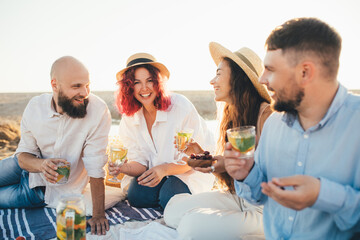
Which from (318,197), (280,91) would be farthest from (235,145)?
(318,197)

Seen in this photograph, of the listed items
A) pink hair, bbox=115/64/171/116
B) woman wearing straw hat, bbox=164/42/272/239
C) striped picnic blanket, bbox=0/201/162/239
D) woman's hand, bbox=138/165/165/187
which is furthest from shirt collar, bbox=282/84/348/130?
striped picnic blanket, bbox=0/201/162/239

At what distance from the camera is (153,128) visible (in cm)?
507

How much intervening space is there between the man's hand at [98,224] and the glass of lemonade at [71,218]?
1673 millimetres

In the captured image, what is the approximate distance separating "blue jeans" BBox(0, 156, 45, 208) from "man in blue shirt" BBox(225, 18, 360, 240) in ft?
11.5

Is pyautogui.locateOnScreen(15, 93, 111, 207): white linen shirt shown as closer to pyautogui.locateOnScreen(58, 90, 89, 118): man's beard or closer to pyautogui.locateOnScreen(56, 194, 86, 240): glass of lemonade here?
pyautogui.locateOnScreen(58, 90, 89, 118): man's beard

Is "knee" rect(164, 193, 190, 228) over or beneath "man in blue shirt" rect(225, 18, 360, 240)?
beneath

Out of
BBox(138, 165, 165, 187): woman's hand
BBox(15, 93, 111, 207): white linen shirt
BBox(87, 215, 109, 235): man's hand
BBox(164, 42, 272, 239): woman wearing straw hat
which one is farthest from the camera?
BBox(15, 93, 111, 207): white linen shirt

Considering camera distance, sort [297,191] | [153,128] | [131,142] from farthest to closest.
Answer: [131,142] → [153,128] → [297,191]

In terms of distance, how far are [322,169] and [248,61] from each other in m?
1.99

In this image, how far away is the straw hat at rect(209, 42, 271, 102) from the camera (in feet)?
12.4

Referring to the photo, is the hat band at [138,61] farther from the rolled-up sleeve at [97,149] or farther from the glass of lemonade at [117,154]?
the glass of lemonade at [117,154]

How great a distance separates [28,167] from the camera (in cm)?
455

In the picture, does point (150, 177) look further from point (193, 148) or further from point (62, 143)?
point (62, 143)

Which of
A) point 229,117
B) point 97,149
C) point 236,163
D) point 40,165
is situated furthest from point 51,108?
point 236,163
